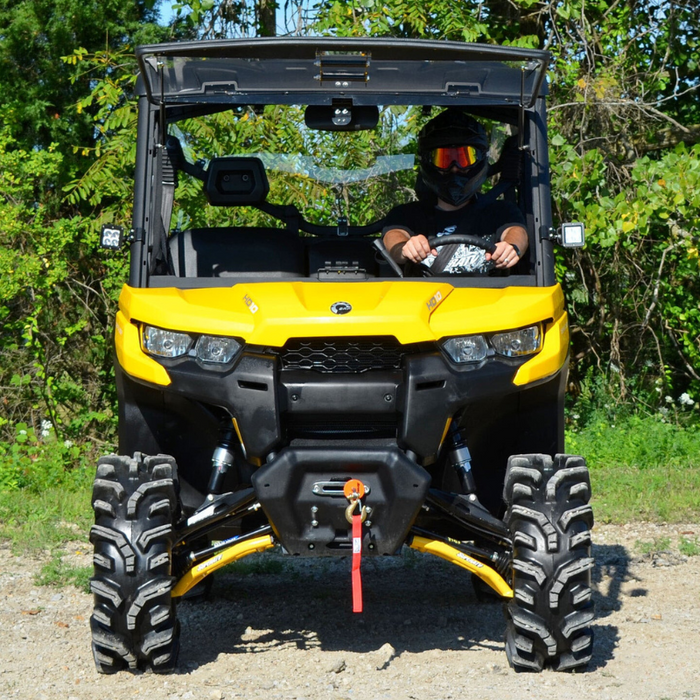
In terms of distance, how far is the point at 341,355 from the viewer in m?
4.17

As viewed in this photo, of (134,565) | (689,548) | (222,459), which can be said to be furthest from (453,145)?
(689,548)

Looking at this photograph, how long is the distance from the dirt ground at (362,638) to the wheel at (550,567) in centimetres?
12

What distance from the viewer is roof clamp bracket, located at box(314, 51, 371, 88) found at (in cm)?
457

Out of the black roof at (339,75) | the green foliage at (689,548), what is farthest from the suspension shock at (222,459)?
the green foliage at (689,548)

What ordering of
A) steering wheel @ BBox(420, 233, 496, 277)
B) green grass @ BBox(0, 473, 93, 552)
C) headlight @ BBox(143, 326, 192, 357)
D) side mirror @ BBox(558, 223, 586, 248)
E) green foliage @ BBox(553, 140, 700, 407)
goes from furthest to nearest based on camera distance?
green foliage @ BBox(553, 140, 700, 407)
green grass @ BBox(0, 473, 93, 552)
steering wheel @ BBox(420, 233, 496, 277)
side mirror @ BBox(558, 223, 586, 248)
headlight @ BBox(143, 326, 192, 357)

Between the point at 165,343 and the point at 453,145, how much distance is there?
1.63 metres

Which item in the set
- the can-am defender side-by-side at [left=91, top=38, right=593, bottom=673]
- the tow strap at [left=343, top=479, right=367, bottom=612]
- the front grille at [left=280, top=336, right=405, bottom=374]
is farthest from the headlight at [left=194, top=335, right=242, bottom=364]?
the tow strap at [left=343, top=479, right=367, bottom=612]

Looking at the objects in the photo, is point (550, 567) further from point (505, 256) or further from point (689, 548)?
point (689, 548)

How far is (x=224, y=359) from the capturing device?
4.11 meters

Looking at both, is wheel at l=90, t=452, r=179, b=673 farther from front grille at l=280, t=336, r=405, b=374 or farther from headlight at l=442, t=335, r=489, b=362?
headlight at l=442, t=335, r=489, b=362

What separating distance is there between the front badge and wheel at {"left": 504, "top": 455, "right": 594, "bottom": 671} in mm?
850

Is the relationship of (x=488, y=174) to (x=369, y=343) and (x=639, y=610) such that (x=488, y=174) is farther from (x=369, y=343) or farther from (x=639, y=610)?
(x=639, y=610)

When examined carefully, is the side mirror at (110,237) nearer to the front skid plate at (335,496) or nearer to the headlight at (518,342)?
the front skid plate at (335,496)

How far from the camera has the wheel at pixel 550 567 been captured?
13.4 ft
